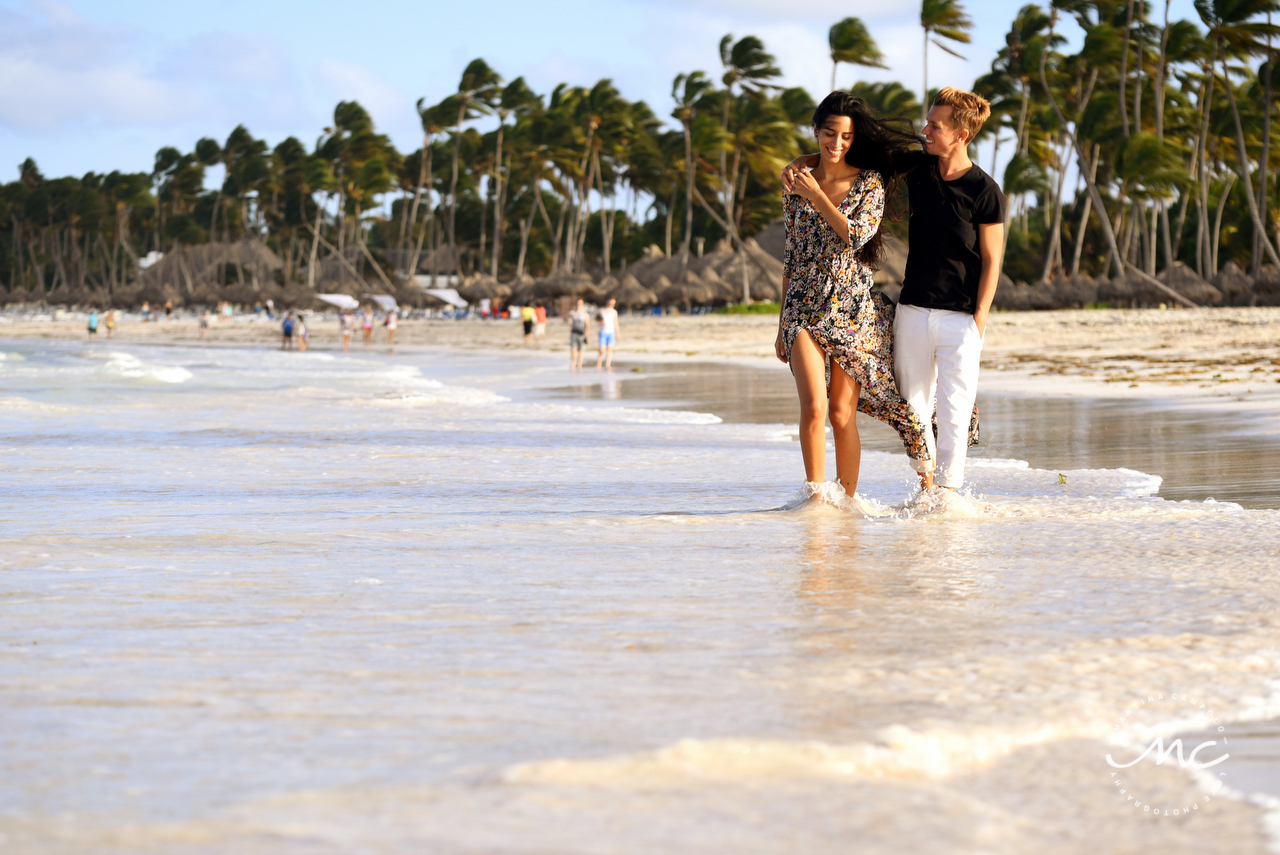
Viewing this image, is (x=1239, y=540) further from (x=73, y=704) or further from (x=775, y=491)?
(x=73, y=704)

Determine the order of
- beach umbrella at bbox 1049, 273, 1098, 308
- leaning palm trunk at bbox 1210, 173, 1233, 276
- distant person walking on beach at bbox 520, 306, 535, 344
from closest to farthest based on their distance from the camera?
beach umbrella at bbox 1049, 273, 1098, 308
distant person walking on beach at bbox 520, 306, 535, 344
leaning palm trunk at bbox 1210, 173, 1233, 276

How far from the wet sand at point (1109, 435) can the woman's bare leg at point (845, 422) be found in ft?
4.89

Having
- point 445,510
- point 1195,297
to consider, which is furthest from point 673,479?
point 1195,297

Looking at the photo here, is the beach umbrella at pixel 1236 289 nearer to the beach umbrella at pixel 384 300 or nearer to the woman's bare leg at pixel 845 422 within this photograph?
the woman's bare leg at pixel 845 422

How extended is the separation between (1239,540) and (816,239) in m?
1.79

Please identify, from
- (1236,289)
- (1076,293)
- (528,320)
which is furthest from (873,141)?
(528,320)

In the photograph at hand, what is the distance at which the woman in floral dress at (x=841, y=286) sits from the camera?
4602mm

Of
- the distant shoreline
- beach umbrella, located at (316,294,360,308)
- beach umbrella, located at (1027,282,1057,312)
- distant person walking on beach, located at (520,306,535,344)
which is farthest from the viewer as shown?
beach umbrella, located at (316,294,360,308)

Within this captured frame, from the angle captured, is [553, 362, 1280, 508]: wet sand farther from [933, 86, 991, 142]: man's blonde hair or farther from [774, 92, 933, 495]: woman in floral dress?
[933, 86, 991, 142]: man's blonde hair

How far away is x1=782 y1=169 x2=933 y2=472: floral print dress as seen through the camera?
182 inches

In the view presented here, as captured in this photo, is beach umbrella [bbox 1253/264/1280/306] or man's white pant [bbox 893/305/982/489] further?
beach umbrella [bbox 1253/264/1280/306]

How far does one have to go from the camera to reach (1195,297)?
108 ft

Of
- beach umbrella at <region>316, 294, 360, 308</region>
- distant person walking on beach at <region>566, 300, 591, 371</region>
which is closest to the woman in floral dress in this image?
distant person walking on beach at <region>566, 300, 591, 371</region>

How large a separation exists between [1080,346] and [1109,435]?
14908mm
